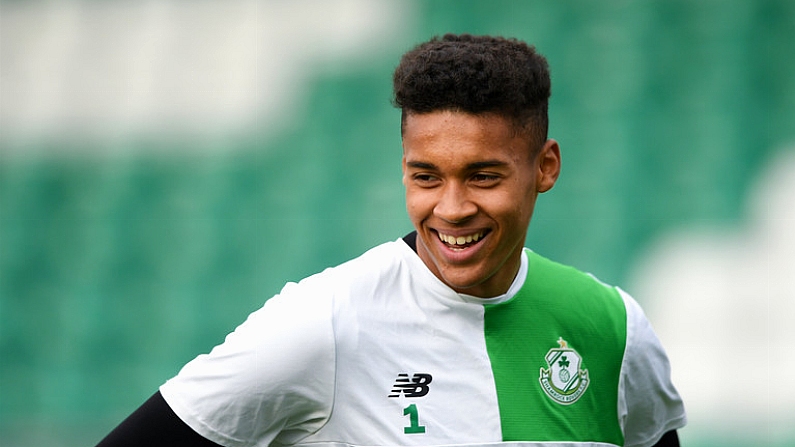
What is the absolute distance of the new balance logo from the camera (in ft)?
7.85

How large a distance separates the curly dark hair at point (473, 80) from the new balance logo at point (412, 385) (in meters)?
0.55

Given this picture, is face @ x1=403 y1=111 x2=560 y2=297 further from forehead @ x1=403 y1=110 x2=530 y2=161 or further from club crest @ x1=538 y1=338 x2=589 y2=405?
club crest @ x1=538 y1=338 x2=589 y2=405

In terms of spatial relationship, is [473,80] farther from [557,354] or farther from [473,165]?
[557,354]

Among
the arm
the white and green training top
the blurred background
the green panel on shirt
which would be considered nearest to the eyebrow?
the white and green training top

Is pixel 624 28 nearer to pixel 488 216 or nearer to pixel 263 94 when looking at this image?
pixel 263 94

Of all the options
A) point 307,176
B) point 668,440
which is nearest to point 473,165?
point 668,440

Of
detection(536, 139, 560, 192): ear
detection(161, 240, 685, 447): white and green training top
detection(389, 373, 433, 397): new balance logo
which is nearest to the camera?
detection(161, 240, 685, 447): white and green training top

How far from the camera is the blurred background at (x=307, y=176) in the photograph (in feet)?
20.5

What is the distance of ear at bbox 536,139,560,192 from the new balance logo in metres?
0.50

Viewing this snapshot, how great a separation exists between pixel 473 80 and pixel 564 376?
0.73m

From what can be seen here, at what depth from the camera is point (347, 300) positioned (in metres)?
2.39

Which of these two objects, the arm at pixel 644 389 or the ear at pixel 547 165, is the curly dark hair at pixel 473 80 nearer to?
the ear at pixel 547 165

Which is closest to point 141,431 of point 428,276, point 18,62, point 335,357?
point 335,357

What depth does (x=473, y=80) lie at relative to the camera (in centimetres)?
231
